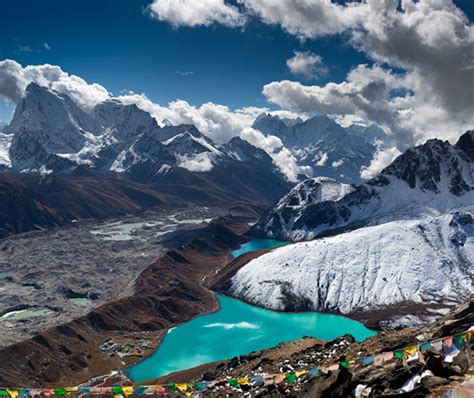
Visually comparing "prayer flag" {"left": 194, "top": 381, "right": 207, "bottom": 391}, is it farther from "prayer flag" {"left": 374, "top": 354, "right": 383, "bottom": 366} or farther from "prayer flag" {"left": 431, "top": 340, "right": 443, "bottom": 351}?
"prayer flag" {"left": 431, "top": 340, "right": 443, "bottom": 351}

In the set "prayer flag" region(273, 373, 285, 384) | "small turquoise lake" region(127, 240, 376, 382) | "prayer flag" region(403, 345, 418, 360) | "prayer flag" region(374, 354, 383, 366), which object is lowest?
"small turquoise lake" region(127, 240, 376, 382)

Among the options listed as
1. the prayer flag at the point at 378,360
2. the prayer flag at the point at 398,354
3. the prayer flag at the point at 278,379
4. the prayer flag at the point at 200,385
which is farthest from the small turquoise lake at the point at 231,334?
the prayer flag at the point at 398,354

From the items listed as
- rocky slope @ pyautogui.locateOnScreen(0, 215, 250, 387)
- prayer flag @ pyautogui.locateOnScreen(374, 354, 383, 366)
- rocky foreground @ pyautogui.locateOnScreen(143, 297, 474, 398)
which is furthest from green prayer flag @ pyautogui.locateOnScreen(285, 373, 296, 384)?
rocky slope @ pyautogui.locateOnScreen(0, 215, 250, 387)

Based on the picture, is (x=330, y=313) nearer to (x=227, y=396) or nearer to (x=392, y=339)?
(x=392, y=339)

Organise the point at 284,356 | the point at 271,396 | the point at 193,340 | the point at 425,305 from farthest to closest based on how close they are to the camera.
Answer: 1. the point at 425,305
2. the point at 193,340
3. the point at 284,356
4. the point at 271,396

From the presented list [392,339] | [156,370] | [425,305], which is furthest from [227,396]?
[425,305]

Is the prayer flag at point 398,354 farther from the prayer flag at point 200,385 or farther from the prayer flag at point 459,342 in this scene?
the prayer flag at point 200,385

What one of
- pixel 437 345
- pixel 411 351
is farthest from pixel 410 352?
pixel 437 345

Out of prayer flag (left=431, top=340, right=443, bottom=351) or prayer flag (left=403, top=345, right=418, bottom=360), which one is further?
prayer flag (left=403, top=345, right=418, bottom=360)

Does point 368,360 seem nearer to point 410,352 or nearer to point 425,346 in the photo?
point 410,352
